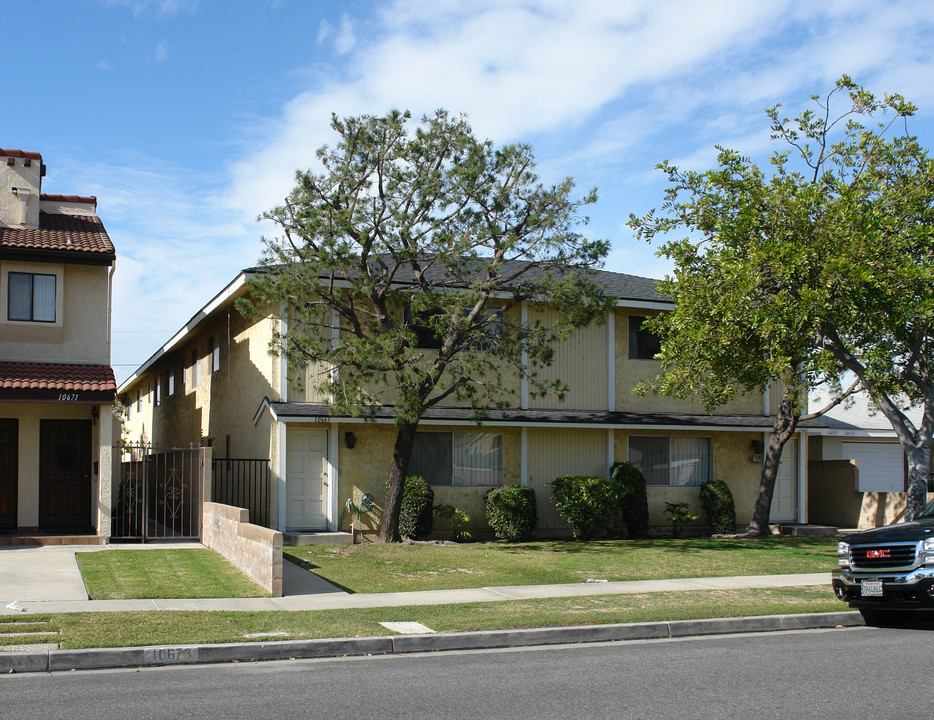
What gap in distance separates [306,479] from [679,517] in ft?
28.7

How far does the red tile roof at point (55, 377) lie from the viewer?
17094 millimetres

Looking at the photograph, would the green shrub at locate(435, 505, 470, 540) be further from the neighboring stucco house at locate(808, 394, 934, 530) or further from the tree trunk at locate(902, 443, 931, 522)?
the neighboring stucco house at locate(808, 394, 934, 530)

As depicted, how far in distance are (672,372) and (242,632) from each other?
11.0 m

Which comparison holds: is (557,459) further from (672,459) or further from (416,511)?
(416,511)

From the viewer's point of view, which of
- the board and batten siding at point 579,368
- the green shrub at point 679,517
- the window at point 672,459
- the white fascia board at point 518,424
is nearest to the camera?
the white fascia board at point 518,424

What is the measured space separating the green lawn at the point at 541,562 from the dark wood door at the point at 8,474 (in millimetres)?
5454

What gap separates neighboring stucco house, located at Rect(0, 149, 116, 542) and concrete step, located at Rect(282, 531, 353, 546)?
360cm

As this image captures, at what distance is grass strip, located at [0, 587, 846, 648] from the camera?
973cm

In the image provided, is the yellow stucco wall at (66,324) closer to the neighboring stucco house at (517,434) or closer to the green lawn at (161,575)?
the neighboring stucco house at (517,434)

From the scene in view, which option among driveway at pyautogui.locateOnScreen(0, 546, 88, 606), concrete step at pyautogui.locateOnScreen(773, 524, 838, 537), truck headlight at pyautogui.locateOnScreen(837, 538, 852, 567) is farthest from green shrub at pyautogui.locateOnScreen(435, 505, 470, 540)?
truck headlight at pyautogui.locateOnScreen(837, 538, 852, 567)

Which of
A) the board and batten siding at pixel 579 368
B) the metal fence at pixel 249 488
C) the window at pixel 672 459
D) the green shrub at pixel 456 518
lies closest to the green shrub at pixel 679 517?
the window at pixel 672 459

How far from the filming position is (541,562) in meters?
17.1

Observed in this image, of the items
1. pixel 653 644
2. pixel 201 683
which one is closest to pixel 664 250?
pixel 653 644

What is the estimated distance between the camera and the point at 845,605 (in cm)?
1233
